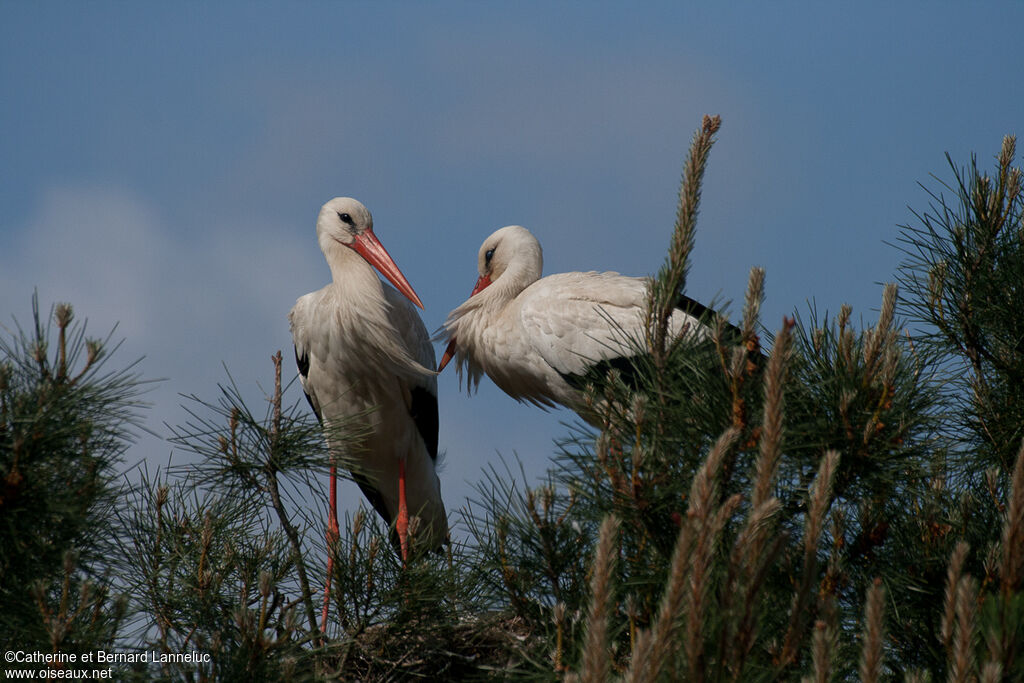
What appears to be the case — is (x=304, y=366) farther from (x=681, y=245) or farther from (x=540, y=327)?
(x=681, y=245)

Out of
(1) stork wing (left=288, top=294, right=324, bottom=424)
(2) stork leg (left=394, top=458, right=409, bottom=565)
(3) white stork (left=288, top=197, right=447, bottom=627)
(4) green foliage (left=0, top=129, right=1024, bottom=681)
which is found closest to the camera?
(4) green foliage (left=0, top=129, right=1024, bottom=681)

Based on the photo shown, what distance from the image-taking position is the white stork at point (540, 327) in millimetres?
4402

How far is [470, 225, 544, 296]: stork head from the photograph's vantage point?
525 centimetres

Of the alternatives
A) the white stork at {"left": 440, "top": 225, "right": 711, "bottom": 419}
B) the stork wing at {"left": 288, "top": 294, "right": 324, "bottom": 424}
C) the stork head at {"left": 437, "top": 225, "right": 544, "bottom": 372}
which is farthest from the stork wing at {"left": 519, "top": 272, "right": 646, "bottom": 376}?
the stork wing at {"left": 288, "top": 294, "right": 324, "bottom": 424}

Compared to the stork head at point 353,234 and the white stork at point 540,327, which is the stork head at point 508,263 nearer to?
the white stork at point 540,327

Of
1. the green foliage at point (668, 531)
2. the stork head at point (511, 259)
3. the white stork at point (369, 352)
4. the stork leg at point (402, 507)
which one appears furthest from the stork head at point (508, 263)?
the green foliage at point (668, 531)

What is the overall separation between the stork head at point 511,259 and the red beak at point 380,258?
61 centimetres

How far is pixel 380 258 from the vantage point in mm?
4855

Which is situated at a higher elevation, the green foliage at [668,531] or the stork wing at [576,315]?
the stork wing at [576,315]

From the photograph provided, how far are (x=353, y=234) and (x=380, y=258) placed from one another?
0.21 metres

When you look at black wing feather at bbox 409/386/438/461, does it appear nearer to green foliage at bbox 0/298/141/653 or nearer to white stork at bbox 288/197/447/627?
white stork at bbox 288/197/447/627

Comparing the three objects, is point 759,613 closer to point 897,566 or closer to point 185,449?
point 897,566

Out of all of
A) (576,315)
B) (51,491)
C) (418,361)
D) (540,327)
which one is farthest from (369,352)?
(51,491)

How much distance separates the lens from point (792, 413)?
215 centimetres
